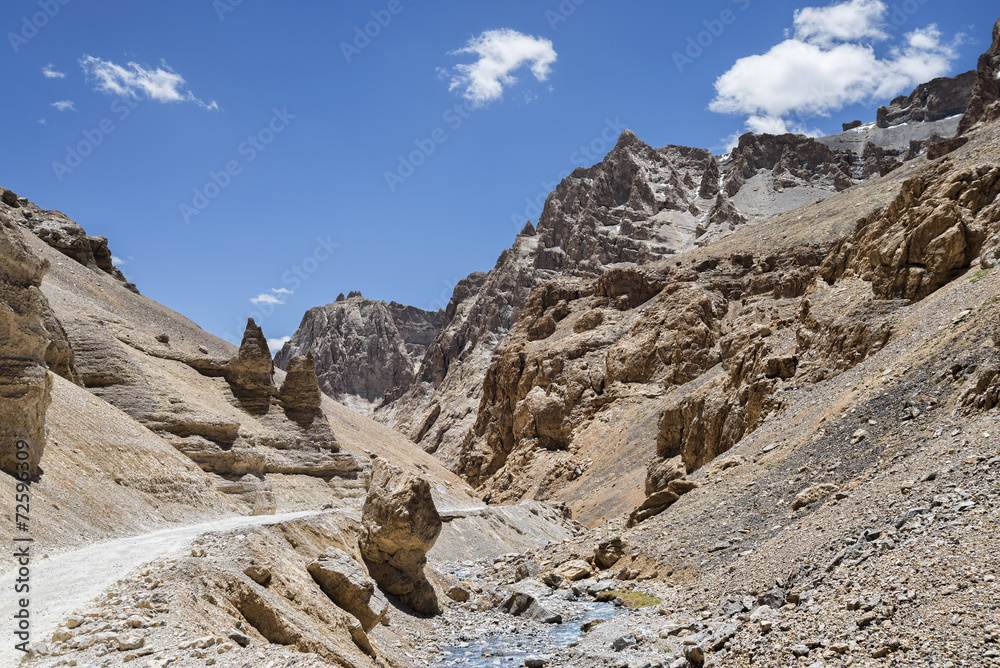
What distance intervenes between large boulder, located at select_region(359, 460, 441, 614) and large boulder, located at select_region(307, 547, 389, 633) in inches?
136

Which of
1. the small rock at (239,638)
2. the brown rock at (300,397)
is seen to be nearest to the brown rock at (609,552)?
the small rock at (239,638)

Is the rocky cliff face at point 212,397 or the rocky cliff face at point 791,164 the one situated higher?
the rocky cliff face at point 791,164

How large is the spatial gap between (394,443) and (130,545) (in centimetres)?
6518

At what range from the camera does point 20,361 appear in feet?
55.7

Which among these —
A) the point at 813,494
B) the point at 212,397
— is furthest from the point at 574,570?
the point at 212,397

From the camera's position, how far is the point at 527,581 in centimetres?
2750

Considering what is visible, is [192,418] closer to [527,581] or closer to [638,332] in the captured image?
[527,581]

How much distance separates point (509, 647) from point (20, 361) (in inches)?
548

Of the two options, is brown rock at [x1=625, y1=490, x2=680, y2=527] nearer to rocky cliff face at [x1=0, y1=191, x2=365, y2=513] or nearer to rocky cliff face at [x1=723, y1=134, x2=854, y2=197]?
rocky cliff face at [x1=0, y1=191, x2=365, y2=513]

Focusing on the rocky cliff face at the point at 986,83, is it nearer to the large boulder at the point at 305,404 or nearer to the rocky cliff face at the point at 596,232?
the rocky cliff face at the point at 596,232

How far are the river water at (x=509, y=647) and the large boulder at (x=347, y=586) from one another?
6.36 feet

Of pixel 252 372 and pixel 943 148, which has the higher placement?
pixel 943 148

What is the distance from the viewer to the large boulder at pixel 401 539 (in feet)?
66.7

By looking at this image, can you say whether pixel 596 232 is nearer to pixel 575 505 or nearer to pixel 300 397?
pixel 575 505
